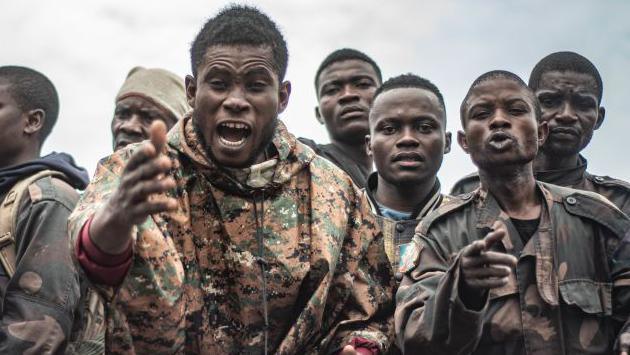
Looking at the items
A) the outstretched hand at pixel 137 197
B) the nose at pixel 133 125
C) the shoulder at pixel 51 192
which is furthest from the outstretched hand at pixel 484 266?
the nose at pixel 133 125

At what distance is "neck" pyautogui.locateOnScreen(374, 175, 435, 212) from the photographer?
18.6 feet

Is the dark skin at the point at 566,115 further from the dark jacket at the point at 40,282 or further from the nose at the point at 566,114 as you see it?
the dark jacket at the point at 40,282

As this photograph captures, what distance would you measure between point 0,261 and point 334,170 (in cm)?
178

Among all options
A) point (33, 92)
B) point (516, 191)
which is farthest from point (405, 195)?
point (33, 92)

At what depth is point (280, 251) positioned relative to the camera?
4.11 m

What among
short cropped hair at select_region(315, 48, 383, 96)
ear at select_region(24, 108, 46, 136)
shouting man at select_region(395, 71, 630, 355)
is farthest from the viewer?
short cropped hair at select_region(315, 48, 383, 96)

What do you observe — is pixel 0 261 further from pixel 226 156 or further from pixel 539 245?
pixel 539 245

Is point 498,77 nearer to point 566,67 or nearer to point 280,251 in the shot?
point 566,67

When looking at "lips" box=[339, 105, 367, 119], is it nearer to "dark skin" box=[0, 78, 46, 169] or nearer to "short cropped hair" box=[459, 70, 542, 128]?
"short cropped hair" box=[459, 70, 542, 128]

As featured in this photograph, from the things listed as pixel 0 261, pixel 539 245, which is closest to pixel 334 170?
pixel 539 245

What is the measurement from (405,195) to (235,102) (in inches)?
74.6

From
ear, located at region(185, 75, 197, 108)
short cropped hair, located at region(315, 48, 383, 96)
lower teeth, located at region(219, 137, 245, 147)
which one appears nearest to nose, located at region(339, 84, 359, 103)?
short cropped hair, located at region(315, 48, 383, 96)

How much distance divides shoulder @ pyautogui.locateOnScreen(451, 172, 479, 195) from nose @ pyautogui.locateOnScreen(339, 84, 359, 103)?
124 cm

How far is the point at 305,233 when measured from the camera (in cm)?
422
